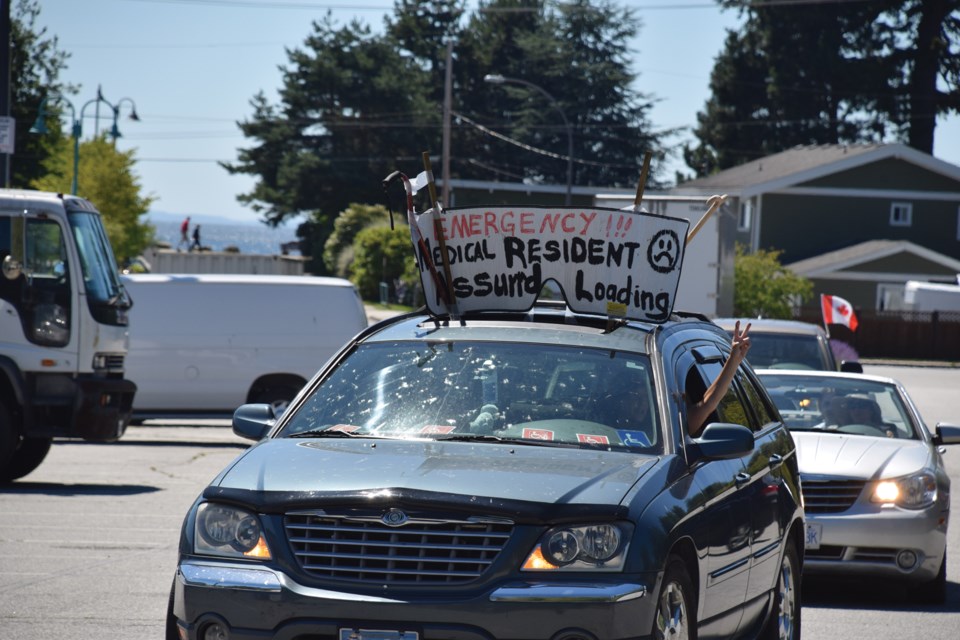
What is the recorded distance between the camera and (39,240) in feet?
48.2

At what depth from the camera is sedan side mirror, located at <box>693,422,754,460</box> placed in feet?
18.9

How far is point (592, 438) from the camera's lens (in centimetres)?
585

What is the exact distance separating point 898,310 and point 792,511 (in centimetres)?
4907

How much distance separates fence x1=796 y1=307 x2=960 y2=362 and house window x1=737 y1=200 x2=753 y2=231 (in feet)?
21.6

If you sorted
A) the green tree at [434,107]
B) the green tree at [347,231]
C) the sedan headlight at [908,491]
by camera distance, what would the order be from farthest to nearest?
1. the green tree at [434,107]
2. the green tree at [347,231]
3. the sedan headlight at [908,491]

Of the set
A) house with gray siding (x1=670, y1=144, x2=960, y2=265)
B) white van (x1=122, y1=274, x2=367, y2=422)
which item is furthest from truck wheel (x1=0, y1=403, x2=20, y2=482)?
house with gray siding (x1=670, y1=144, x2=960, y2=265)

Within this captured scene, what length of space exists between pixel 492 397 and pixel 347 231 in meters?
64.0

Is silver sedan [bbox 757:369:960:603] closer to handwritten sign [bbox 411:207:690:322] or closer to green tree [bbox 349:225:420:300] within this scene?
handwritten sign [bbox 411:207:690:322]

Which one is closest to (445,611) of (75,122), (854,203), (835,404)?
(835,404)

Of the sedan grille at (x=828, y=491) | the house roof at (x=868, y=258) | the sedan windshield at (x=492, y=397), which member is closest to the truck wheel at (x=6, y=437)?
the sedan grille at (x=828, y=491)

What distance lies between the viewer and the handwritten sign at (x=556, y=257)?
7004 millimetres

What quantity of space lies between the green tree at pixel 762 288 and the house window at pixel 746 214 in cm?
902

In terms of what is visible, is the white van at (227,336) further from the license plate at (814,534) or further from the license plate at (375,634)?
the license plate at (375,634)

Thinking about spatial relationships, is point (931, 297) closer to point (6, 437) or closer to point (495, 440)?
point (6, 437)
